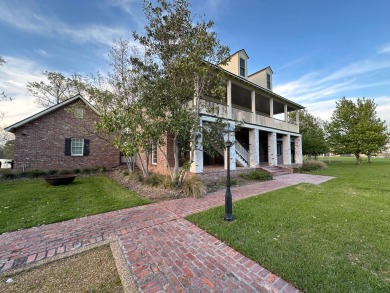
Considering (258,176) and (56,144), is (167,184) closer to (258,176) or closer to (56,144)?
(258,176)

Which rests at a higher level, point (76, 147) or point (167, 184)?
point (76, 147)

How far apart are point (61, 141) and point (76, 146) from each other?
40.6 inches

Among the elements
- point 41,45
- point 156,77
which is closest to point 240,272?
point 156,77

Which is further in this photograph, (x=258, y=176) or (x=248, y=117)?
(x=248, y=117)

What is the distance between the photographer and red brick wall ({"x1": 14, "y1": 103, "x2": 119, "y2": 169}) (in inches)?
469

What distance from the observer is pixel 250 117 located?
1233cm

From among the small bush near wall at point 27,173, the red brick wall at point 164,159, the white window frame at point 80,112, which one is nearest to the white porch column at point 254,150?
the red brick wall at point 164,159

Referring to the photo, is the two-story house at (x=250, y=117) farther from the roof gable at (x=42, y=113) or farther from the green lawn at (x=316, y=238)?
the roof gable at (x=42, y=113)

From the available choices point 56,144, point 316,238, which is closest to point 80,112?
point 56,144

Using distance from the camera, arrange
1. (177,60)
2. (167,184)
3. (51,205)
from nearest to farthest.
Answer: (51,205) < (177,60) < (167,184)

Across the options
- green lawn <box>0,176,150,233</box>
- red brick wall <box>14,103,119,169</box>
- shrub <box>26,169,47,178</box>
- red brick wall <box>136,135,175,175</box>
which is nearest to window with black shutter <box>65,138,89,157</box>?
red brick wall <box>14,103,119,169</box>

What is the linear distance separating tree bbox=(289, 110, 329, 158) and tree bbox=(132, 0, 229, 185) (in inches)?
811

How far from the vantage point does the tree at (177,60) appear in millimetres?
6242

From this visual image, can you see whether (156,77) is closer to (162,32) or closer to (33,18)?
(162,32)
